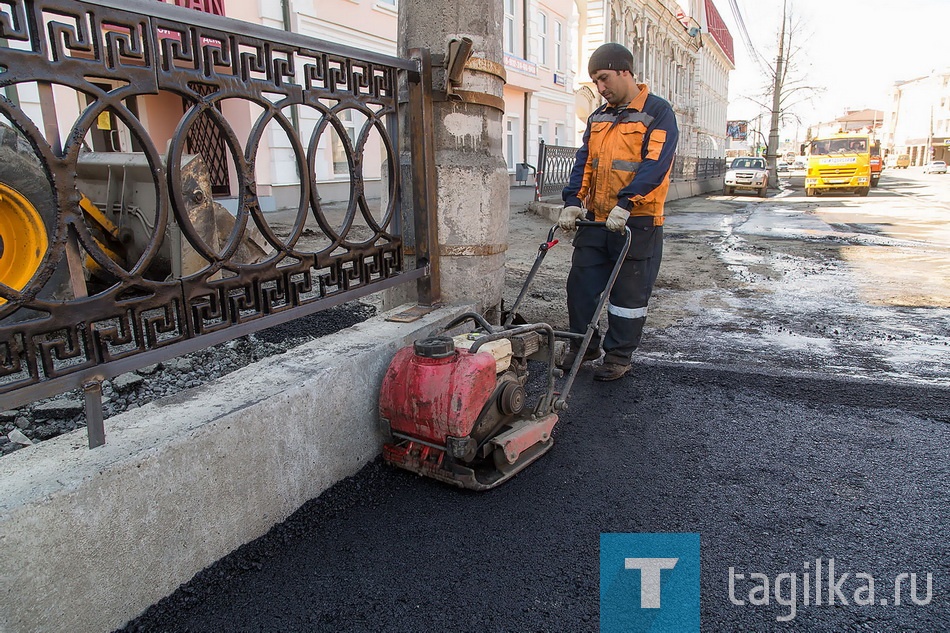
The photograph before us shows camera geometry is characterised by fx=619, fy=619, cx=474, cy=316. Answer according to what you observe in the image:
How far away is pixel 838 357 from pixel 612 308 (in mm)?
1912

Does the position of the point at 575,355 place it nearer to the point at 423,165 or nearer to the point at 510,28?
the point at 423,165

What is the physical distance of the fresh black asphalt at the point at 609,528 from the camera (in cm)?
208

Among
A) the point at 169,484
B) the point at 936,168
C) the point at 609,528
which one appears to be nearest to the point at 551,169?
the point at 609,528

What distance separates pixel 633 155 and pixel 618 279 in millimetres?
816

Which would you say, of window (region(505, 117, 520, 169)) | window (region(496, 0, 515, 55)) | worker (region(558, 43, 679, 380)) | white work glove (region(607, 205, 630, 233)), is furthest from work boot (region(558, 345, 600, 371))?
window (region(505, 117, 520, 169))

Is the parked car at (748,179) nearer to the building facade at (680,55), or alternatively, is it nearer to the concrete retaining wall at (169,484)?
the building facade at (680,55)

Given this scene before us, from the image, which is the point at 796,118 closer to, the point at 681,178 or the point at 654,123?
the point at 681,178

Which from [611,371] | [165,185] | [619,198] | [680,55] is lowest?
[611,371]

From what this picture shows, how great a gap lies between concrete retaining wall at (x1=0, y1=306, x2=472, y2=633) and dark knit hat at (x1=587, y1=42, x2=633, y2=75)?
7.97 ft

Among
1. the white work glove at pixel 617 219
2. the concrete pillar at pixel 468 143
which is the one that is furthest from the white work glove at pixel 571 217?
the concrete pillar at pixel 468 143

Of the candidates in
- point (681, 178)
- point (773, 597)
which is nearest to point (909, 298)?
point (773, 597)

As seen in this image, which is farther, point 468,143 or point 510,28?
point 510,28

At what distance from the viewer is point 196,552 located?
7.19 ft

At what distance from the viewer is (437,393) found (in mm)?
2713
